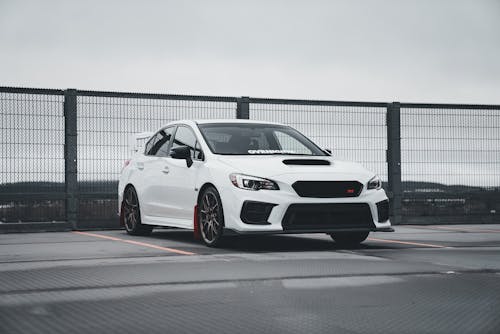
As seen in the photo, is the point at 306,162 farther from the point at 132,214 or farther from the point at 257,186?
the point at 132,214

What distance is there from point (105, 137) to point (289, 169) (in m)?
6.00

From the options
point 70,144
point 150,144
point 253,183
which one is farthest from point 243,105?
point 253,183

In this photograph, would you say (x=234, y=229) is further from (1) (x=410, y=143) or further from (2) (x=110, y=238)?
(1) (x=410, y=143)

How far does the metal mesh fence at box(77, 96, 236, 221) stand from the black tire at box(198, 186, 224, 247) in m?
4.83

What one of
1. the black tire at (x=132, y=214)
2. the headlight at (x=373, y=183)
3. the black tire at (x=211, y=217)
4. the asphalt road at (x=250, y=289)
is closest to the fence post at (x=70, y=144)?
the black tire at (x=132, y=214)

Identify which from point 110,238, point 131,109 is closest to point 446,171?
point 131,109

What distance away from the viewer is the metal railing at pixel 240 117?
13953 millimetres

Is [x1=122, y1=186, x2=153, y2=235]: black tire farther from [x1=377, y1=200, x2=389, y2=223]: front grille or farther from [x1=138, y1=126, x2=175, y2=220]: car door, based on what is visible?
[x1=377, y1=200, x2=389, y2=223]: front grille

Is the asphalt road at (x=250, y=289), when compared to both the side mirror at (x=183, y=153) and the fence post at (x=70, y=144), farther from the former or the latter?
the fence post at (x=70, y=144)

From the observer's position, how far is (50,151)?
1409 cm

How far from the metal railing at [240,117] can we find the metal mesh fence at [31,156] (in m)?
0.02

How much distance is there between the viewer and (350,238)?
10.2 m

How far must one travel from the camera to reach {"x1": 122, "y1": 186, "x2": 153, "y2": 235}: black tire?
477 inches

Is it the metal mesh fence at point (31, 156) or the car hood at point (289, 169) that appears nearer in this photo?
the car hood at point (289, 169)
